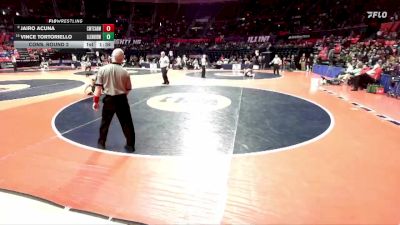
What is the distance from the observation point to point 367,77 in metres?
13.5

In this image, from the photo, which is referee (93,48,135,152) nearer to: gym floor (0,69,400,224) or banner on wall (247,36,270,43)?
gym floor (0,69,400,224)

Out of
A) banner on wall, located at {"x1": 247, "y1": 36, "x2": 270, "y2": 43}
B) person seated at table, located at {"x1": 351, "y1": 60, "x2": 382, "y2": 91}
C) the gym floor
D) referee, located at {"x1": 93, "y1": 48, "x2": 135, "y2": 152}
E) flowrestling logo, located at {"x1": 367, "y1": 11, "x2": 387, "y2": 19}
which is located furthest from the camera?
banner on wall, located at {"x1": 247, "y1": 36, "x2": 270, "y2": 43}

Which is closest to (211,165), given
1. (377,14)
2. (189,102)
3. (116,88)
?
(116,88)

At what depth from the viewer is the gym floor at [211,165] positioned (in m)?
3.51

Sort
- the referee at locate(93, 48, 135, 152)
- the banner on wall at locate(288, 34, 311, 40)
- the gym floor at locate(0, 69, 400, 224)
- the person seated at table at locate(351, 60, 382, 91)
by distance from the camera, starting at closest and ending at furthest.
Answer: the gym floor at locate(0, 69, 400, 224) < the referee at locate(93, 48, 135, 152) < the person seated at table at locate(351, 60, 382, 91) < the banner on wall at locate(288, 34, 311, 40)

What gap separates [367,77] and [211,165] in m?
11.6

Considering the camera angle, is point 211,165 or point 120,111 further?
point 120,111

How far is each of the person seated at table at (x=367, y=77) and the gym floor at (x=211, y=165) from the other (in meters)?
4.82

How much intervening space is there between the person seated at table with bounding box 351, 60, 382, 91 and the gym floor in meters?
4.82

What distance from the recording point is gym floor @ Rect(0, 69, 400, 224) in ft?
11.5
